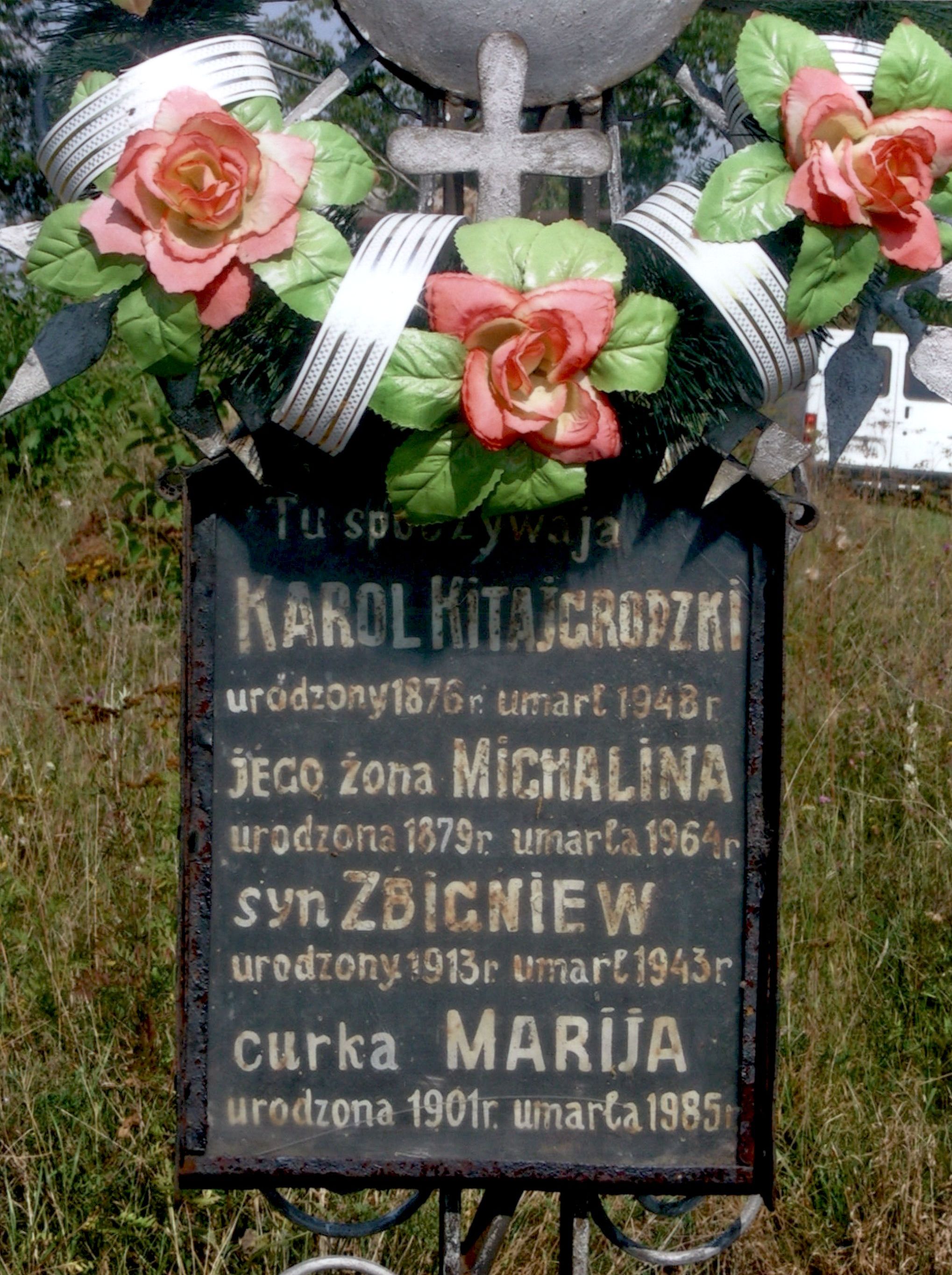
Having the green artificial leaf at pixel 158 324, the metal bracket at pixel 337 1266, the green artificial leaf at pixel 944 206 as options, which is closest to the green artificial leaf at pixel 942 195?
the green artificial leaf at pixel 944 206

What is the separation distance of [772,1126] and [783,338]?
875 mm

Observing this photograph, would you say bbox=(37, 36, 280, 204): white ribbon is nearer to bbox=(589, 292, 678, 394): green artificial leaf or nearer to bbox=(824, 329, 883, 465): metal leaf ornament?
bbox=(589, 292, 678, 394): green artificial leaf

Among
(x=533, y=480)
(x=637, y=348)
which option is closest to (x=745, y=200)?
(x=637, y=348)

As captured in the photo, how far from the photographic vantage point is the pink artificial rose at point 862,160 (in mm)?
1303

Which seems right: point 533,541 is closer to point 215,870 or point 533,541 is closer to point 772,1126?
point 215,870

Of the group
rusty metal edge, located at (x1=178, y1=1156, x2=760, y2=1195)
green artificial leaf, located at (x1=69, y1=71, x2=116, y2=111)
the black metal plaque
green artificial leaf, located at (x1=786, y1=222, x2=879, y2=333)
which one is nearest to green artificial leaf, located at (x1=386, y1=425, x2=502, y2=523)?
the black metal plaque

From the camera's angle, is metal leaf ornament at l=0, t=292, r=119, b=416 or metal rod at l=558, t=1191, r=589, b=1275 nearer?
metal leaf ornament at l=0, t=292, r=119, b=416

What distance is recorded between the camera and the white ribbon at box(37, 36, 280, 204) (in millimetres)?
1343

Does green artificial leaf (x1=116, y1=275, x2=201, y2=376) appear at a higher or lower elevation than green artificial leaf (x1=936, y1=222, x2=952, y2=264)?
lower

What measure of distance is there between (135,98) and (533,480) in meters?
0.56

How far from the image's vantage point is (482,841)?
1.53m

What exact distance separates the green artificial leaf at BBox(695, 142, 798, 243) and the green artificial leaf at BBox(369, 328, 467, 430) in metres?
0.28

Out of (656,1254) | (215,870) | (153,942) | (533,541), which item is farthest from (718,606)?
(153,942)

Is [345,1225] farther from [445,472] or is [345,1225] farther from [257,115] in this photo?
[257,115]
